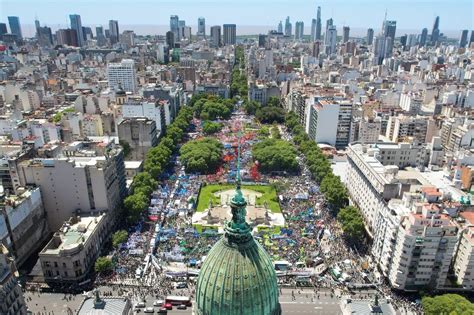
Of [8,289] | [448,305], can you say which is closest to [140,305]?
[8,289]

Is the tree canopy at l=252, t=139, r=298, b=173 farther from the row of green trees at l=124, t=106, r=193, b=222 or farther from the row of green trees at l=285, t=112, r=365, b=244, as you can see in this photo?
the row of green trees at l=124, t=106, r=193, b=222

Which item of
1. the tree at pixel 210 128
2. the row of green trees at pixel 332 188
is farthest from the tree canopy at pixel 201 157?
the tree at pixel 210 128

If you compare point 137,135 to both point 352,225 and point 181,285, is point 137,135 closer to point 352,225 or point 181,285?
point 181,285

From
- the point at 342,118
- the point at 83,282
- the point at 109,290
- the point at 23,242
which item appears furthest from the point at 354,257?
the point at 342,118

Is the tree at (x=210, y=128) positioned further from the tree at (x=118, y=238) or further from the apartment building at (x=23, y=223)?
the apartment building at (x=23, y=223)

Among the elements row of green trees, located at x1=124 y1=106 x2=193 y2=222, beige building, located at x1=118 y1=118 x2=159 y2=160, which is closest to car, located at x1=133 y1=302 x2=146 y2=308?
row of green trees, located at x1=124 y1=106 x2=193 y2=222
